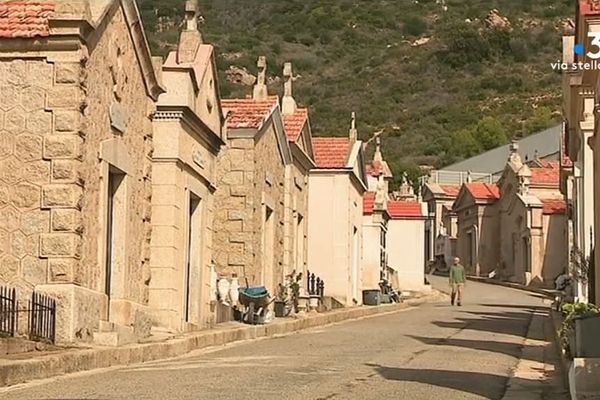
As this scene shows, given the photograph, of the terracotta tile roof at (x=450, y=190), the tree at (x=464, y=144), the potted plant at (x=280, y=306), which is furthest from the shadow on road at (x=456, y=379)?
the tree at (x=464, y=144)

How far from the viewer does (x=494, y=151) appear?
103125 millimetres

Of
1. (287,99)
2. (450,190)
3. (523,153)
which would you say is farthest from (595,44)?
(523,153)

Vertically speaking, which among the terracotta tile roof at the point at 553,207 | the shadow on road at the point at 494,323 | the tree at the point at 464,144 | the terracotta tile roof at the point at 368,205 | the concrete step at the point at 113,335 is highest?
the tree at the point at 464,144

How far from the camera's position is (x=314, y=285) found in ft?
115

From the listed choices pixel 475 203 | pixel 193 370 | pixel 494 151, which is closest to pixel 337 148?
pixel 193 370

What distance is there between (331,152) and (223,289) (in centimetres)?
1488

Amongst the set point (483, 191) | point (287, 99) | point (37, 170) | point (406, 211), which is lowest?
point (37, 170)

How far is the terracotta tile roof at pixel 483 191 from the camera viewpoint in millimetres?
72625

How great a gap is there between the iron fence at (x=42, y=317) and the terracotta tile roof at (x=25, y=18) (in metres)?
3.49

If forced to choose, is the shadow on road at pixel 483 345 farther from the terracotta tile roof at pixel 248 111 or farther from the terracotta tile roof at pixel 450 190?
the terracotta tile roof at pixel 450 190

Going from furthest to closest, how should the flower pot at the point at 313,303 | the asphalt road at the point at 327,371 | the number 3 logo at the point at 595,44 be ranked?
the flower pot at the point at 313,303 < the number 3 logo at the point at 595,44 < the asphalt road at the point at 327,371

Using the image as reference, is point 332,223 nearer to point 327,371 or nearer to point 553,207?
point 327,371

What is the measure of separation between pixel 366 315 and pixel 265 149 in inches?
333

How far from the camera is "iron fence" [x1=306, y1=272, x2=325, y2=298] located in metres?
34.1
